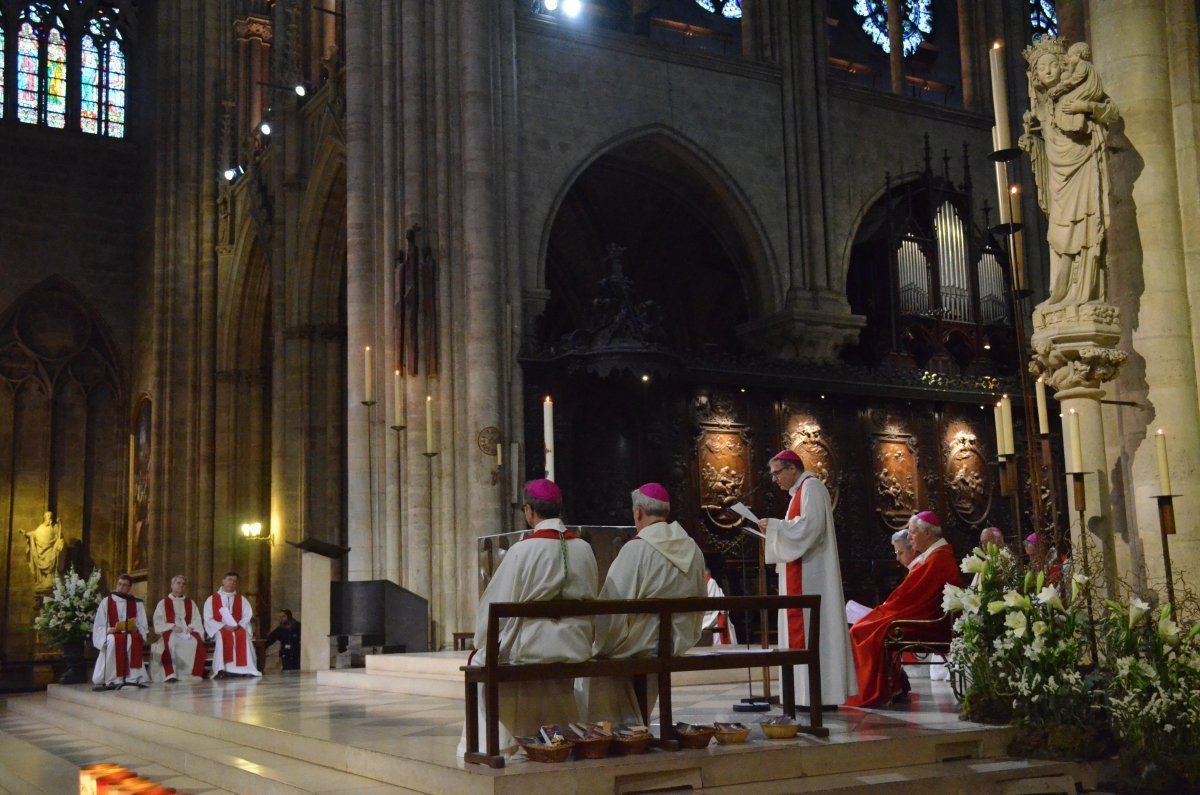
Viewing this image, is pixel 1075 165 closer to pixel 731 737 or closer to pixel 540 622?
pixel 731 737

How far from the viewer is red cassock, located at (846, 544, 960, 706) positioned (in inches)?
320

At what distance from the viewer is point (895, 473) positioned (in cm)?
1894

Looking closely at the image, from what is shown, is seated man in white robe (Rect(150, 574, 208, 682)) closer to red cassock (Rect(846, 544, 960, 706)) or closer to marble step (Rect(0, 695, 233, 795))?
marble step (Rect(0, 695, 233, 795))

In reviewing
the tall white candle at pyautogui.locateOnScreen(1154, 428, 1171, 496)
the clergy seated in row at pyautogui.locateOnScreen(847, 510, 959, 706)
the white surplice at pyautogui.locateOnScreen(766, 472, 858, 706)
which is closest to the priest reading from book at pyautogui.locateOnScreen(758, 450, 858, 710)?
the white surplice at pyautogui.locateOnScreen(766, 472, 858, 706)

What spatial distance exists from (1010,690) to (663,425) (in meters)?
10.3

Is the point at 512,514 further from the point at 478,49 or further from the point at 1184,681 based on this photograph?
the point at 1184,681

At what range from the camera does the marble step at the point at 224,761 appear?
6562 mm

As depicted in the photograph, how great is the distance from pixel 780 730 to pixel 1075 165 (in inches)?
145

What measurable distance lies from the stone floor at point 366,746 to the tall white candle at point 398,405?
3.38 metres

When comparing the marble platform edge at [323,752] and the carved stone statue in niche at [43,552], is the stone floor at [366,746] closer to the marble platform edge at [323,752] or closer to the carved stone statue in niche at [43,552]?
the marble platform edge at [323,752]

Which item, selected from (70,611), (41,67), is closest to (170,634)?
(70,611)

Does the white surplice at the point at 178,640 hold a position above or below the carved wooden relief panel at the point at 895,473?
below

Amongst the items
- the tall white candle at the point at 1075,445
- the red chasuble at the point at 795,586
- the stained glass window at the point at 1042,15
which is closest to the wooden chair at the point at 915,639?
the red chasuble at the point at 795,586

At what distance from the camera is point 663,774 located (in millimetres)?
5801
